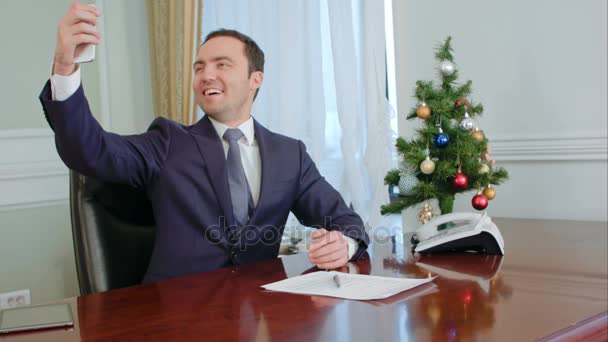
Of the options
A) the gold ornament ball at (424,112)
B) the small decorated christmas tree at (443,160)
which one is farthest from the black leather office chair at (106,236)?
the gold ornament ball at (424,112)

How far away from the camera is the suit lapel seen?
186 cm

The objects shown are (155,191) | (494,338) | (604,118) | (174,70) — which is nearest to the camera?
(494,338)

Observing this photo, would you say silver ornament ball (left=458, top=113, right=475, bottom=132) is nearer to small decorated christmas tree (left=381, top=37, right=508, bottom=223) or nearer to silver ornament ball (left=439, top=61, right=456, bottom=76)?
small decorated christmas tree (left=381, top=37, right=508, bottom=223)

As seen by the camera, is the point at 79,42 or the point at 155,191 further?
the point at 155,191

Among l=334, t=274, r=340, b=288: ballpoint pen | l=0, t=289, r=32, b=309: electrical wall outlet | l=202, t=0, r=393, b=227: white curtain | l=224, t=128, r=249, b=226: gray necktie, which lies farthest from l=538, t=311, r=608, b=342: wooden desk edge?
l=0, t=289, r=32, b=309: electrical wall outlet

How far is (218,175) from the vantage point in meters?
1.88

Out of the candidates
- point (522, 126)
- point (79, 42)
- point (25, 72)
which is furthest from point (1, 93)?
point (522, 126)

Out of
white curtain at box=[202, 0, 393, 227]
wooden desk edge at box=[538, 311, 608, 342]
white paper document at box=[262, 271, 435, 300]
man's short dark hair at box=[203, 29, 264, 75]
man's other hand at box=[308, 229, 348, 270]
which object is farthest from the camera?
white curtain at box=[202, 0, 393, 227]

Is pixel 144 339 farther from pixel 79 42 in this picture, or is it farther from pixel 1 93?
pixel 1 93

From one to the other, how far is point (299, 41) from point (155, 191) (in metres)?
1.31

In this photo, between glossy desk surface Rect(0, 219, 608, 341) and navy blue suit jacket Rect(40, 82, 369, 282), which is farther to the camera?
navy blue suit jacket Rect(40, 82, 369, 282)

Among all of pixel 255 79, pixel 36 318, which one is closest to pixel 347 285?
pixel 36 318

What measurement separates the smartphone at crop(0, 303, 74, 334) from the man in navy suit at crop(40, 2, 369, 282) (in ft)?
1.62

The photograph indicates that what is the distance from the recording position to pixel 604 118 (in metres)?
2.19
